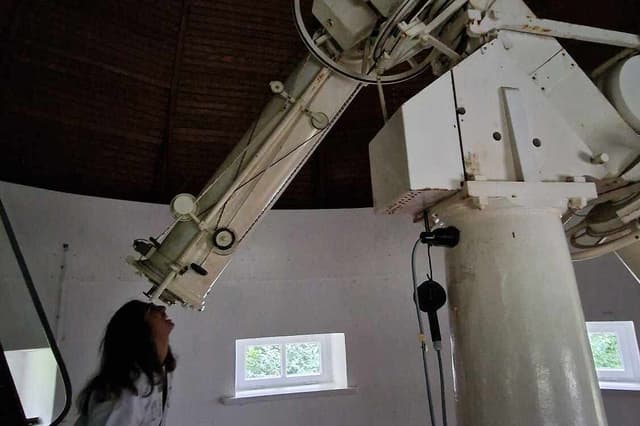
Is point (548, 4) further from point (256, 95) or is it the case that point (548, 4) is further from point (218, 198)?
point (218, 198)

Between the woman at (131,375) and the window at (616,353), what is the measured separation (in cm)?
292

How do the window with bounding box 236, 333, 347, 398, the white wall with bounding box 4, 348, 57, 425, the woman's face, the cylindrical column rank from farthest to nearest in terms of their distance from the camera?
the window with bounding box 236, 333, 347, 398 < the white wall with bounding box 4, 348, 57, 425 < the woman's face < the cylindrical column

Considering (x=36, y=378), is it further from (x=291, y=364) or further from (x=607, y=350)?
(x=607, y=350)

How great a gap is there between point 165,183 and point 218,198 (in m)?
2.10

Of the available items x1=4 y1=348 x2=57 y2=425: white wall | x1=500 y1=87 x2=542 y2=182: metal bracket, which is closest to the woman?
x1=4 y1=348 x2=57 y2=425: white wall

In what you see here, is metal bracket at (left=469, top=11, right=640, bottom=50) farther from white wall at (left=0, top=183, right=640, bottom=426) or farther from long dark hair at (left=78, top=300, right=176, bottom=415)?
white wall at (left=0, top=183, right=640, bottom=426)

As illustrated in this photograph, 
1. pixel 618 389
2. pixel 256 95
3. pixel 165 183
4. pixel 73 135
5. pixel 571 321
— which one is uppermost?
pixel 256 95

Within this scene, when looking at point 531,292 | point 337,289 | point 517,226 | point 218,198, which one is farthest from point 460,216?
point 337,289

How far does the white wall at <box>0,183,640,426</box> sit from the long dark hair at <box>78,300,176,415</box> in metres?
1.34

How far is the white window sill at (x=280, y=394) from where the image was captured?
2.85 meters

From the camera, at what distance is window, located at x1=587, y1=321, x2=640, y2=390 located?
286 centimetres

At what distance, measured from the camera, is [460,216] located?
1084 millimetres

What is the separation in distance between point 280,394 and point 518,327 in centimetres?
239

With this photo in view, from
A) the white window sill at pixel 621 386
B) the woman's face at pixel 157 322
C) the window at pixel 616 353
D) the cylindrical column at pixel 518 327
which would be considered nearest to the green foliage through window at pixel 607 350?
the window at pixel 616 353
